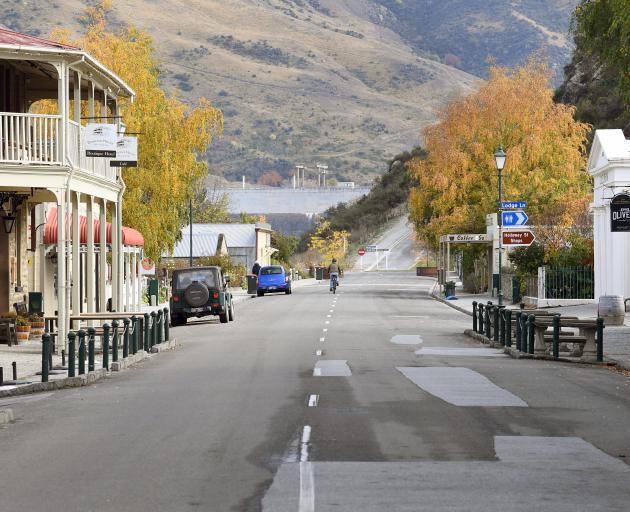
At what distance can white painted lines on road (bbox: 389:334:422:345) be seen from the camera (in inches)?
1226

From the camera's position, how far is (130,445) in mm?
13164

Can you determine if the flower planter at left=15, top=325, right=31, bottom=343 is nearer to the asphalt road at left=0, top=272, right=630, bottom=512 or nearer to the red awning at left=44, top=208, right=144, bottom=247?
the red awning at left=44, top=208, right=144, bottom=247

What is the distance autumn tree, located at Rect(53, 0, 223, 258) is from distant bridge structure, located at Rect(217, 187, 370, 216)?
113m

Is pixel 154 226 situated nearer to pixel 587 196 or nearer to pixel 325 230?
pixel 587 196

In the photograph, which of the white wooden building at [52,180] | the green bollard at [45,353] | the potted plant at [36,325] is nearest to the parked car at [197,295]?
the white wooden building at [52,180]

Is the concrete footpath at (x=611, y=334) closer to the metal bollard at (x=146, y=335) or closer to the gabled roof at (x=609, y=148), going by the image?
the gabled roof at (x=609, y=148)

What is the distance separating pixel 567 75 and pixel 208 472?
8967cm

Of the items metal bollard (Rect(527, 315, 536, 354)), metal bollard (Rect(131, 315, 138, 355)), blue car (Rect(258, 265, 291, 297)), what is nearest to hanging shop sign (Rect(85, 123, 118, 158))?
metal bollard (Rect(131, 315, 138, 355))

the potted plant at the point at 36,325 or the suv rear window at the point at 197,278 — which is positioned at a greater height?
the suv rear window at the point at 197,278

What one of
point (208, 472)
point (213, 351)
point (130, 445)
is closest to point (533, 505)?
point (208, 472)

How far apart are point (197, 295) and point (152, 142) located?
8205mm

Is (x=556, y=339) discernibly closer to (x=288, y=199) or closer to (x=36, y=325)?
(x=36, y=325)

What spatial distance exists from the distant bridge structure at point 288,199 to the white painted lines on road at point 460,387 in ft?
459

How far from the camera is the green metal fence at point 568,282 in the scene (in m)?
48.9
